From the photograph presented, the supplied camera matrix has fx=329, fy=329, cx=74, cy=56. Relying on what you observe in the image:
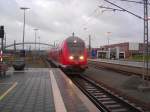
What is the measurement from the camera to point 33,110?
381 inches

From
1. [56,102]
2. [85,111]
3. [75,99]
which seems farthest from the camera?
[75,99]

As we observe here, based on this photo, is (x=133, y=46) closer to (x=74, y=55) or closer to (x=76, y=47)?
(x=76, y=47)

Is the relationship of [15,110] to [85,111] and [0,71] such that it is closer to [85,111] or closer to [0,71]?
[85,111]

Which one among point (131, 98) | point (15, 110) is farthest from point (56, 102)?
point (131, 98)

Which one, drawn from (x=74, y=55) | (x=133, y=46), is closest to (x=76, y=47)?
(x=74, y=55)

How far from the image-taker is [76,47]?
28.7 metres

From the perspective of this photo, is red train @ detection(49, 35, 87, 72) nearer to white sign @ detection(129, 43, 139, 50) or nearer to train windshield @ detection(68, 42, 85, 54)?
train windshield @ detection(68, 42, 85, 54)

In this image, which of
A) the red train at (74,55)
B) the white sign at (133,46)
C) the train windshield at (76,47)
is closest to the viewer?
the red train at (74,55)

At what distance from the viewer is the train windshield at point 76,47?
28462 mm

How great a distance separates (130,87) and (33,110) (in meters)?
11.0

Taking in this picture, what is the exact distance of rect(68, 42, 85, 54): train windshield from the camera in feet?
93.4

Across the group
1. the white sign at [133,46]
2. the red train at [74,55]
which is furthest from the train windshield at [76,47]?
the white sign at [133,46]

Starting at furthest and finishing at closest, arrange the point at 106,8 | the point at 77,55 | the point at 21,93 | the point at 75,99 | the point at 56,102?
the point at 77,55 → the point at 106,8 → the point at 21,93 → the point at 75,99 → the point at 56,102

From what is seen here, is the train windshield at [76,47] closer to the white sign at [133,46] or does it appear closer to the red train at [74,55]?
the red train at [74,55]
